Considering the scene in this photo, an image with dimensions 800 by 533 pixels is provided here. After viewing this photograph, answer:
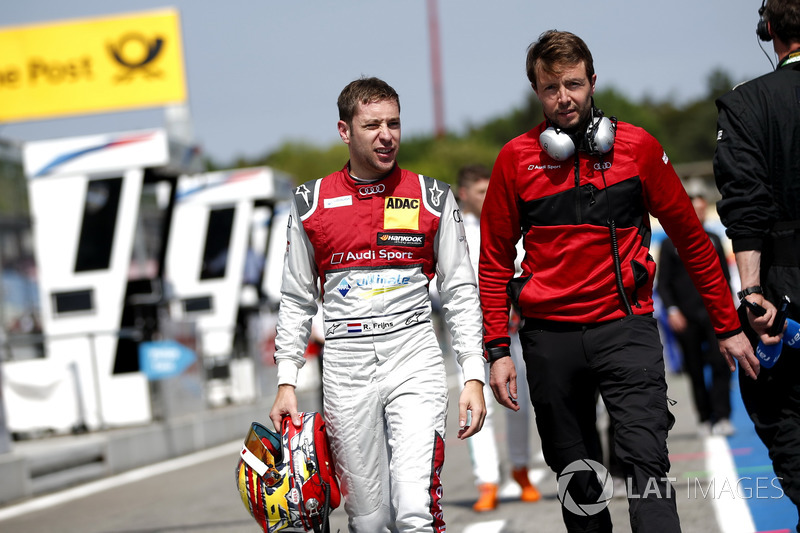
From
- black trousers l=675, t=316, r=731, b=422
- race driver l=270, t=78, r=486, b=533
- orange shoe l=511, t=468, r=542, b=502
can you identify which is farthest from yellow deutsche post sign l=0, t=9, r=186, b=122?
race driver l=270, t=78, r=486, b=533

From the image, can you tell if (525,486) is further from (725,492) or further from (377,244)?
(377,244)

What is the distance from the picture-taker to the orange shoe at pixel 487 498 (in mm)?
7129

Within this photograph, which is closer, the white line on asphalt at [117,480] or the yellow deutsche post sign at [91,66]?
the white line on asphalt at [117,480]

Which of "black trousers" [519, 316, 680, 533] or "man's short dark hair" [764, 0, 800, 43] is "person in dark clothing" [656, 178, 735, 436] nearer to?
"black trousers" [519, 316, 680, 533]

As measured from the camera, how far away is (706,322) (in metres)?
10.1

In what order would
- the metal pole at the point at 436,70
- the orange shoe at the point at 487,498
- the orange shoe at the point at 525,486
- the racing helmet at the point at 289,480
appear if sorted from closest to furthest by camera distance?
the racing helmet at the point at 289,480, the orange shoe at the point at 487,498, the orange shoe at the point at 525,486, the metal pole at the point at 436,70

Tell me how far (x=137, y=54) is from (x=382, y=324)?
85.8 ft

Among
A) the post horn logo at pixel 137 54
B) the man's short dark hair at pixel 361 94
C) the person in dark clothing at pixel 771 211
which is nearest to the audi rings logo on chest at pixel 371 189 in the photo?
the man's short dark hair at pixel 361 94

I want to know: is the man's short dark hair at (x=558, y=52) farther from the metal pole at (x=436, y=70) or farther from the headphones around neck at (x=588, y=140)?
the metal pole at (x=436, y=70)

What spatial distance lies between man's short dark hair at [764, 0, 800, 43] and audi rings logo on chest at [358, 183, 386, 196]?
1631mm

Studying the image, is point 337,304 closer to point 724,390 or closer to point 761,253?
point 761,253

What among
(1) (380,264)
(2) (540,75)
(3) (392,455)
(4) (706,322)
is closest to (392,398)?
(3) (392,455)

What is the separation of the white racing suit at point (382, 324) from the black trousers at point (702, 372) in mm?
5950

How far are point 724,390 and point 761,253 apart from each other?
20.5 ft
